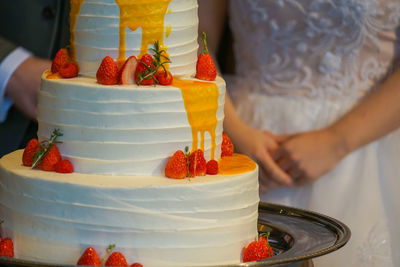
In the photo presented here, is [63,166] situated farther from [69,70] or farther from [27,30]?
[27,30]

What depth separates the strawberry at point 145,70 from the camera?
1.56 meters

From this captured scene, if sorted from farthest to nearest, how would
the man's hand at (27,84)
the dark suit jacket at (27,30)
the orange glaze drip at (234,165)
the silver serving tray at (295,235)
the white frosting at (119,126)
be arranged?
the dark suit jacket at (27,30), the man's hand at (27,84), the orange glaze drip at (234,165), the white frosting at (119,126), the silver serving tray at (295,235)

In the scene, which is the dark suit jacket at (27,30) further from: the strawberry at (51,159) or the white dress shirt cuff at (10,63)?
the strawberry at (51,159)

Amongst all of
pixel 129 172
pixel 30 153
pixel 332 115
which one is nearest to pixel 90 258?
pixel 129 172

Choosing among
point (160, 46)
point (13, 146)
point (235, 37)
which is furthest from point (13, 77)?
point (160, 46)

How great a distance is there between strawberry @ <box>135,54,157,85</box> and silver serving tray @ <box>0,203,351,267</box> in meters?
0.46

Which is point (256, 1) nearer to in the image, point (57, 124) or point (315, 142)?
point (315, 142)

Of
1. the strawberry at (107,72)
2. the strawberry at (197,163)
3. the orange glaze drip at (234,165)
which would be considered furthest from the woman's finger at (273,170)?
the strawberry at (107,72)

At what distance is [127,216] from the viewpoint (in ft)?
4.89

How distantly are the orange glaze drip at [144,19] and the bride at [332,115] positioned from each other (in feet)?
2.93

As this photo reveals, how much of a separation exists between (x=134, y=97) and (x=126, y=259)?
1.17 feet

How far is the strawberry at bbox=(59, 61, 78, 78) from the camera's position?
166 centimetres

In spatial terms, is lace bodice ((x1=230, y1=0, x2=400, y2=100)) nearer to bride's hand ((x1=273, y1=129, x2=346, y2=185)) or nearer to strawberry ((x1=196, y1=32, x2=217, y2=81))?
bride's hand ((x1=273, y1=129, x2=346, y2=185))

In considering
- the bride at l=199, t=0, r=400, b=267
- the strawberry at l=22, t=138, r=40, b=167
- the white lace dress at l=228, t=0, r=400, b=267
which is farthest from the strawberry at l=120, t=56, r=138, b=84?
the white lace dress at l=228, t=0, r=400, b=267
